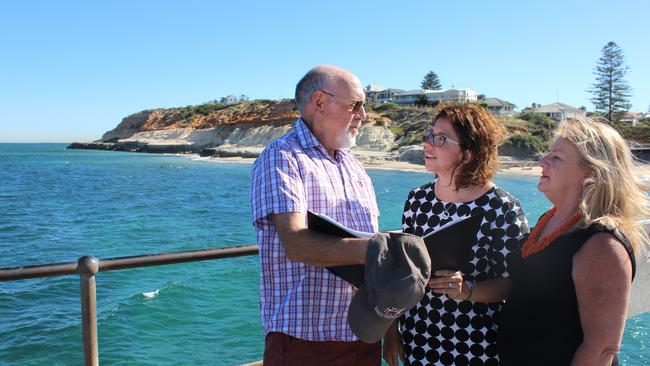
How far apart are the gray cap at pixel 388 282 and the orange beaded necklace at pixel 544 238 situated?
25.5 inches

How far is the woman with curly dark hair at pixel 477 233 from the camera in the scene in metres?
2.15

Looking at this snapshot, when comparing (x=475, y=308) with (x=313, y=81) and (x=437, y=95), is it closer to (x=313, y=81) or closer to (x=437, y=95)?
(x=313, y=81)

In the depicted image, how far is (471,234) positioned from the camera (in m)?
1.83

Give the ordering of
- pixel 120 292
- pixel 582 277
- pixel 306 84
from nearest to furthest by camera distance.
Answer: pixel 582 277
pixel 306 84
pixel 120 292

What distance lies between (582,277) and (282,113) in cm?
8278

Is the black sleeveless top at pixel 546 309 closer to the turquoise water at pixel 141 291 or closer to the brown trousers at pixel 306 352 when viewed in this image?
the brown trousers at pixel 306 352

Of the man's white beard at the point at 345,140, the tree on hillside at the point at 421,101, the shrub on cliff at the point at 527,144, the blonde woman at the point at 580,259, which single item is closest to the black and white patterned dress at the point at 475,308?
the blonde woman at the point at 580,259

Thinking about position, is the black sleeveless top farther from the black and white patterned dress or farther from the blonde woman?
the black and white patterned dress

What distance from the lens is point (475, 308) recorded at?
2.18 meters

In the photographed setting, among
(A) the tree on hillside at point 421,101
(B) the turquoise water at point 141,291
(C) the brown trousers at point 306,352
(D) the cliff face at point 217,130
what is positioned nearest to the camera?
(C) the brown trousers at point 306,352

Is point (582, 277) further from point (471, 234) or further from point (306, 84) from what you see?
point (306, 84)

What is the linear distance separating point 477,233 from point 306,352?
844mm

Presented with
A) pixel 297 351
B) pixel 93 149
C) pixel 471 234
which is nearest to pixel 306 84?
pixel 471 234

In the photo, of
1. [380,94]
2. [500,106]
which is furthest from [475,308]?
[380,94]
